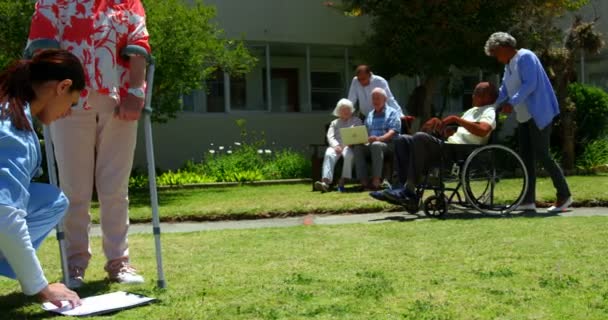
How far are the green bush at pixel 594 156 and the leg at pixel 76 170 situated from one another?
10.9 m

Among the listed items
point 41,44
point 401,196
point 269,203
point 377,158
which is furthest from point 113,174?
point 377,158

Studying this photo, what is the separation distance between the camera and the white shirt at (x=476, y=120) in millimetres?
7401

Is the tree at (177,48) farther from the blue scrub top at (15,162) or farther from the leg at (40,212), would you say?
the blue scrub top at (15,162)

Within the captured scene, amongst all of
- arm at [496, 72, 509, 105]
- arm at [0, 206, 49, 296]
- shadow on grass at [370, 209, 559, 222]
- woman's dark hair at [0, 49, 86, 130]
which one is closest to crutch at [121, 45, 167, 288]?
woman's dark hair at [0, 49, 86, 130]

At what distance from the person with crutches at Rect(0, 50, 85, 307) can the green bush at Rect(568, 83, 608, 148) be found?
12137mm

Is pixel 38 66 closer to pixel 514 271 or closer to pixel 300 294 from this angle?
pixel 300 294

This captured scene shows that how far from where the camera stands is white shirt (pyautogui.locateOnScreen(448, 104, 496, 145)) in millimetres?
7401

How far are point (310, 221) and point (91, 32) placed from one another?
3604 millimetres

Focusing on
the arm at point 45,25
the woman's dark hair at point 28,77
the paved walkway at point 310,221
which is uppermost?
the arm at point 45,25

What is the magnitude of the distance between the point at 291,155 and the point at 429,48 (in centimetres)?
301

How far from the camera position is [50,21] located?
4.04m

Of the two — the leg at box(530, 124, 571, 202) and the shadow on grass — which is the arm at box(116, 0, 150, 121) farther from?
the leg at box(530, 124, 571, 202)

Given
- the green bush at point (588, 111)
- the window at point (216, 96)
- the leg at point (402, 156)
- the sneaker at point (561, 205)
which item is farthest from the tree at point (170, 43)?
the green bush at point (588, 111)

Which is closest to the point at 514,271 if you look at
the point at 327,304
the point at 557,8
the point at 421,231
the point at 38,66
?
the point at 327,304
